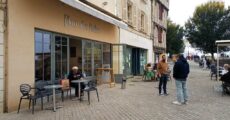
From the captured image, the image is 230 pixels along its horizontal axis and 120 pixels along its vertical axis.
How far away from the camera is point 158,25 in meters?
36.8

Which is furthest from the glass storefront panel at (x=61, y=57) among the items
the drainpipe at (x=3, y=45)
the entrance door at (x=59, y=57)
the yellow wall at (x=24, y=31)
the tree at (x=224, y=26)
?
the tree at (x=224, y=26)

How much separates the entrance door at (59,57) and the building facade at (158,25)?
1996 centimetres

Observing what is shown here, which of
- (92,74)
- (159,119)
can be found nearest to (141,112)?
(159,119)

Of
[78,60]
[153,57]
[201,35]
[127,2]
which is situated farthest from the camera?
[201,35]

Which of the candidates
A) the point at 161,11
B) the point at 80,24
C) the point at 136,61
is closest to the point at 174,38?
the point at 161,11

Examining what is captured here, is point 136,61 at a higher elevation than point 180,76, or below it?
higher

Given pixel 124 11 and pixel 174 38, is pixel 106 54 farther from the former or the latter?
pixel 174 38

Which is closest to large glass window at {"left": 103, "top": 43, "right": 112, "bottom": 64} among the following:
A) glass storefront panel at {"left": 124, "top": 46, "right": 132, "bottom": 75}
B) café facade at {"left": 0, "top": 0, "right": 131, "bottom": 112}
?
café facade at {"left": 0, "top": 0, "right": 131, "bottom": 112}

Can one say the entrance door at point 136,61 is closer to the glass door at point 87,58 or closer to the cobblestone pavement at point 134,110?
the glass door at point 87,58

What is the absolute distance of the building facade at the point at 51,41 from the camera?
10108 mm

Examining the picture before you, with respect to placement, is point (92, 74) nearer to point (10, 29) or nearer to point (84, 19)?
point (84, 19)

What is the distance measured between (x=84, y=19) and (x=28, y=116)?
7603 millimetres

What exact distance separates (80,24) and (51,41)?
299 cm

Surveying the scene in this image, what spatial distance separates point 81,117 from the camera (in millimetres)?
9094
